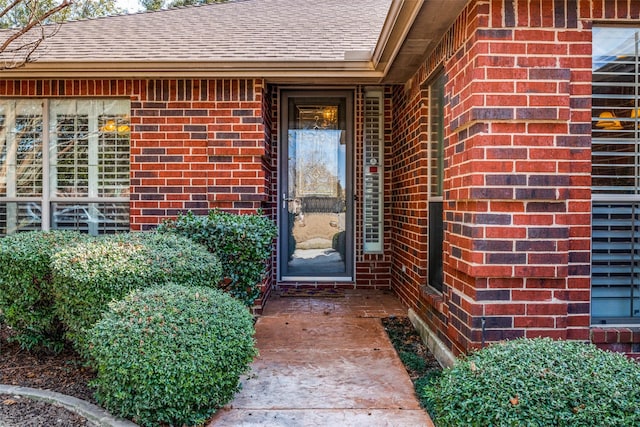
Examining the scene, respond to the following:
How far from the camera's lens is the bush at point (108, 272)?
2.98 m

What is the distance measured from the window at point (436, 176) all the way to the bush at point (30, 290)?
9.88ft

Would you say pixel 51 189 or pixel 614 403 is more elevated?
pixel 51 189

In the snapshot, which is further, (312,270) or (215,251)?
(312,270)

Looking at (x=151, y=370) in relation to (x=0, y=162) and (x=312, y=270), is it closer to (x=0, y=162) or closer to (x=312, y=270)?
(x=312, y=270)

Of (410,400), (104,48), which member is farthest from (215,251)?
(104,48)

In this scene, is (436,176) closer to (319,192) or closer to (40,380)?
(319,192)


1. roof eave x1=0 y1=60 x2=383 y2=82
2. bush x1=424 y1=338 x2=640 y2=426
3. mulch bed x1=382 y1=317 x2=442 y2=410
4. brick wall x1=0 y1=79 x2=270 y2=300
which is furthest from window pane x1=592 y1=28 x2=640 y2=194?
brick wall x1=0 y1=79 x2=270 y2=300

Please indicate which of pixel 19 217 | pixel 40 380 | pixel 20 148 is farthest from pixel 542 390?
pixel 20 148

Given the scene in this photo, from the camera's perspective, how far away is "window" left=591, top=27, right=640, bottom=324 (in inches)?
126

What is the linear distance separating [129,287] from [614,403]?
8.73 ft

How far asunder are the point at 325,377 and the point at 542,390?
5.94ft

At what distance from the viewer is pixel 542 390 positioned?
187 cm

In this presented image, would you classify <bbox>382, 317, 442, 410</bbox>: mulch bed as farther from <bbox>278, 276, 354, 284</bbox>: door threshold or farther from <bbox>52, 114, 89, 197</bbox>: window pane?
<bbox>52, 114, 89, 197</bbox>: window pane

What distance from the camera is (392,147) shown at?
6191 mm
